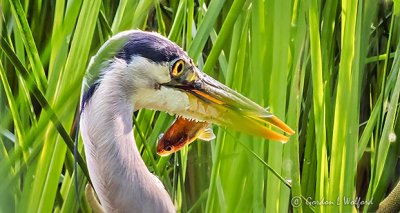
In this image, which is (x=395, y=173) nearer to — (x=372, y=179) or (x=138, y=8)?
(x=372, y=179)

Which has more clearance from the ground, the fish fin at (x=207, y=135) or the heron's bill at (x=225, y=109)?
the heron's bill at (x=225, y=109)

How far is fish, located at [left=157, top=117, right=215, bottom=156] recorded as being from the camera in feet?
2.33

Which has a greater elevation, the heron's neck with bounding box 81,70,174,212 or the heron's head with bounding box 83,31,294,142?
the heron's head with bounding box 83,31,294,142

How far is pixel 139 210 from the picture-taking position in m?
0.64

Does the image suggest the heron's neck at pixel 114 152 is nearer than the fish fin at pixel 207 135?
Yes

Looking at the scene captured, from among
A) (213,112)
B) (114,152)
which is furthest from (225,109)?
(114,152)

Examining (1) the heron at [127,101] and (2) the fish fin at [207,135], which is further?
(2) the fish fin at [207,135]

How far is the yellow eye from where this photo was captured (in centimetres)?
64

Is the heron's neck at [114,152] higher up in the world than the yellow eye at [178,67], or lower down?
A: lower down

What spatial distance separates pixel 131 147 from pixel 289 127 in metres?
0.17

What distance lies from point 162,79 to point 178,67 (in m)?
0.02

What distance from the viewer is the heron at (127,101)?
623mm

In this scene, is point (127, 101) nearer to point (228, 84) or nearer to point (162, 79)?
point (162, 79)

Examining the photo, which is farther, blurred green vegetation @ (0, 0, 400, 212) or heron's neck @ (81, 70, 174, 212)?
blurred green vegetation @ (0, 0, 400, 212)
